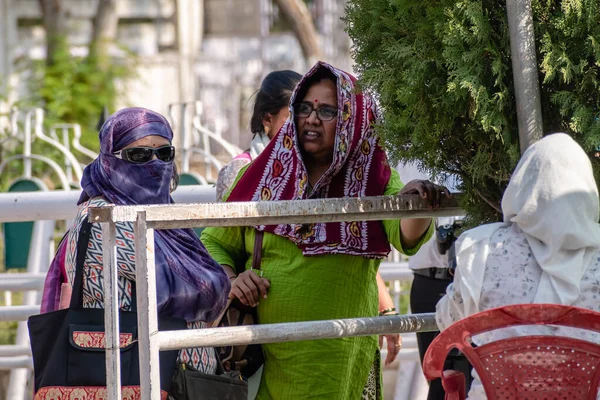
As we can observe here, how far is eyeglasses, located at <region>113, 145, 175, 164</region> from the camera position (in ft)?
9.95

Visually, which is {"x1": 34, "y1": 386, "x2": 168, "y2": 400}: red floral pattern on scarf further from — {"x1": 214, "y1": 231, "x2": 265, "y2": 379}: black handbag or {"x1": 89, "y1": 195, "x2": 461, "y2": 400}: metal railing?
{"x1": 214, "y1": 231, "x2": 265, "y2": 379}: black handbag

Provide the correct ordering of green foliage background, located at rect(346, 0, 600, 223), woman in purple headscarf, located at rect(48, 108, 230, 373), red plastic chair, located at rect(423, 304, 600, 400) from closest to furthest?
red plastic chair, located at rect(423, 304, 600, 400) → green foliage background, located at rect(346, 0, 600, 223) → woman in purple headscarf, located at rect(48, 108, 230, 373)

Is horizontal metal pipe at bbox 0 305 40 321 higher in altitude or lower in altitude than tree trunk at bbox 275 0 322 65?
lower

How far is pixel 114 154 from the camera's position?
3049 millimetres

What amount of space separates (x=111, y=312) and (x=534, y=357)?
0.99 metres

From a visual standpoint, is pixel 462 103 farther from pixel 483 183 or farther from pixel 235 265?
pixel 235 265

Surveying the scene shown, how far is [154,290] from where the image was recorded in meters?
2.49

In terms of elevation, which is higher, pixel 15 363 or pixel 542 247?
pixel 542 247

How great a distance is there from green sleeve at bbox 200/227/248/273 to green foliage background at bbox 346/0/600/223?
0.76m

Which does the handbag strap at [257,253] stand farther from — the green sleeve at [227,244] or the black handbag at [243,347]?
the green sleeve at [227,244]

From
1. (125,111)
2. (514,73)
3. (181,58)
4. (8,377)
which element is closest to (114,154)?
(125,111)

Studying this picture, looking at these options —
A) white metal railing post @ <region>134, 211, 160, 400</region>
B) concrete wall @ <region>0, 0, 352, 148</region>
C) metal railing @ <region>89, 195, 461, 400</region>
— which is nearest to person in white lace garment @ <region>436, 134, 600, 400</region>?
metal railing @ <region>89, 195, 461, 400</region>

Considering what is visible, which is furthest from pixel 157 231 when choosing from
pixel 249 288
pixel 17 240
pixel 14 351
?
pixel 17 240

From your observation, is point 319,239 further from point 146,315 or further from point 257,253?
point 146,315
